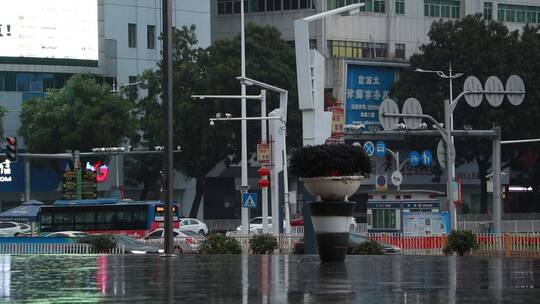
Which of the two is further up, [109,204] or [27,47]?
[27,47]

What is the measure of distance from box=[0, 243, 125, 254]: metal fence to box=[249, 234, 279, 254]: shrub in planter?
587cm

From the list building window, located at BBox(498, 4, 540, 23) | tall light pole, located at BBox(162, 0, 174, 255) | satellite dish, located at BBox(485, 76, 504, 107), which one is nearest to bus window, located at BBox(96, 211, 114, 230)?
satellite dish, located at BBox(485, 76, 504, 107)

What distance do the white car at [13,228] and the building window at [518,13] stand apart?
42.3 meters

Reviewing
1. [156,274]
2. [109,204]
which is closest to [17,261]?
[156,274]

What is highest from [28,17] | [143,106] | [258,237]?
[28,17]

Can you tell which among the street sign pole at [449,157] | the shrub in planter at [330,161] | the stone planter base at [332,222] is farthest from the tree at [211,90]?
the shrub in planter at [330,161]

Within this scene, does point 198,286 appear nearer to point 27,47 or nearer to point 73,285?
point 73,285

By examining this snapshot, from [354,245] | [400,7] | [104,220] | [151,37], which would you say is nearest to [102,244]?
[354,245]

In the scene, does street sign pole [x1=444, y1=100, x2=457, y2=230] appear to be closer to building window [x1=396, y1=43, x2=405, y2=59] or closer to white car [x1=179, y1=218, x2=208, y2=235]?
white car [x1=179, y1=218, x2=208, y2=235]

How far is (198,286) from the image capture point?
45.5 feet

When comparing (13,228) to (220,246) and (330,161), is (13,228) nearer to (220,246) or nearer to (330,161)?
(220,246)

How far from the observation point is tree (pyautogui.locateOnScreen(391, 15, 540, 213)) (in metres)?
75.9

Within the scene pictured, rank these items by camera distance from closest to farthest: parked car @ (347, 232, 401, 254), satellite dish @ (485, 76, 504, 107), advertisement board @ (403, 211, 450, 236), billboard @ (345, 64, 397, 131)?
1. parked car @ (347, 232, 401, 254)
2. satellite dish @ (485, 76, 504, 107)
3. advertisement board @ (403, 211, 450, 236)
4. billboard @ (345, 64, 397, 131)

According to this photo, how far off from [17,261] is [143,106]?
180 ft
